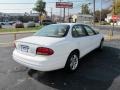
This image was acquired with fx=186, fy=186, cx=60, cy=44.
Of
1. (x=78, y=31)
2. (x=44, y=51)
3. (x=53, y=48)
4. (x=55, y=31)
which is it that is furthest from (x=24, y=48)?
(x=78, y=31)

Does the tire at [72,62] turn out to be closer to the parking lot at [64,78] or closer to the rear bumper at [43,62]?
the parking lot at [64,78]

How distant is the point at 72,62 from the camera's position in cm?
571

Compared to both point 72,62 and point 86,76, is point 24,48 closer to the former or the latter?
point 72,62

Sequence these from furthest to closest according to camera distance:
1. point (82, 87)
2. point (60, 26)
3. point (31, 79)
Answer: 1. point (60, 26)
2. point (31, 79)
3. point (82, 87)

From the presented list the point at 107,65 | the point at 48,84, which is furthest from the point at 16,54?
Result: the point at 107,65

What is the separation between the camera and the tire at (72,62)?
547 centimetres

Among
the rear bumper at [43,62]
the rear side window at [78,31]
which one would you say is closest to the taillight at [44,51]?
the rear bumper at [43,62]

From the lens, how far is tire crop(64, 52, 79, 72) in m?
5.47

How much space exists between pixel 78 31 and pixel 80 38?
0.31 m

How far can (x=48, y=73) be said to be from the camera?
18.5 feet

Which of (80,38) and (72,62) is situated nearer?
(72,62)

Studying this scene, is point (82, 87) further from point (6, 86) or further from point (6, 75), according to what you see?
point (6, 75)

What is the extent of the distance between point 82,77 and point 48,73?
3.41ft

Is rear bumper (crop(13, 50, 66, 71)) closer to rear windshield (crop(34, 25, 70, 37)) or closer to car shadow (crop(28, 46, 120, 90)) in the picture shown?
car shadow (crop(28, 46, 120, 90))
